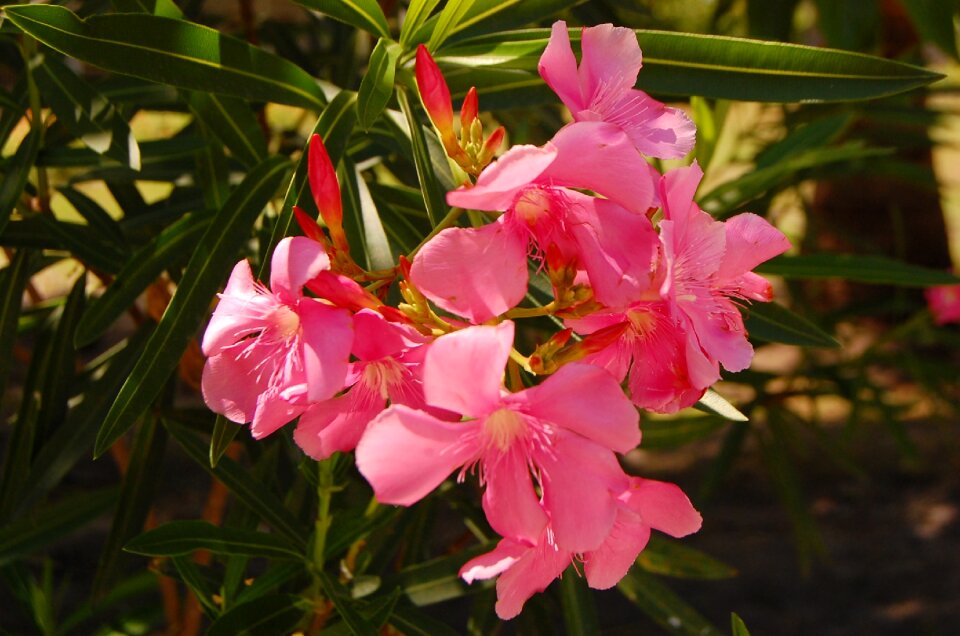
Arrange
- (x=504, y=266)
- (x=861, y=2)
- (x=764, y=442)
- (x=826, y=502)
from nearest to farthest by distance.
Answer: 1. (x=504, y=266)
2. (x=861, y=2)
3. (x=764, y=442)
4. (x=826, y=502)

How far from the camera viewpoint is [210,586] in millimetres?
1057

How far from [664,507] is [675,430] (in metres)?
1.02

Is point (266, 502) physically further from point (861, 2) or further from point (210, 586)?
point (861, 2)

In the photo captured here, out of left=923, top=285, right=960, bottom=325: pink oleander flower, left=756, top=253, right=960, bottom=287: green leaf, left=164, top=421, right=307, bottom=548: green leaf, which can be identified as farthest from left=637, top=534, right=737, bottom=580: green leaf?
left=923, top=285, right=960, bottom=325: pink oleander flower

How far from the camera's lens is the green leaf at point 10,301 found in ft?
3.34

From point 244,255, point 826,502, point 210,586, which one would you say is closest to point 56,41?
point 244,255

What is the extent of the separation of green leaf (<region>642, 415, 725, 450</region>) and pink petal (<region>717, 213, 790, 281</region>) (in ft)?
3.01

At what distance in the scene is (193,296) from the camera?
2.49 feet

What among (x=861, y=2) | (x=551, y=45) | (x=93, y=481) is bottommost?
(x=93, y=481)

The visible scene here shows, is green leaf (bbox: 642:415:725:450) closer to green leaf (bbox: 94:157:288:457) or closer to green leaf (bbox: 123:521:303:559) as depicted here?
green leaf (bbox: 123:521:303:559)

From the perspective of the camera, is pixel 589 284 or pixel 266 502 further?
pixel 266 502

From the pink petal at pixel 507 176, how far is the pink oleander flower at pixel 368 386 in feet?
0.28

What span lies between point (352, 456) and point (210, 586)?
10.9 inches

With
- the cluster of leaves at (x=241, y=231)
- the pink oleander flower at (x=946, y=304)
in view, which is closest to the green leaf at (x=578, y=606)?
the cluster of leaves at (x=241, y=231)
